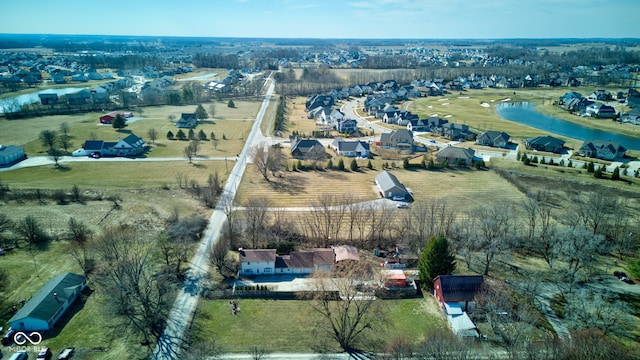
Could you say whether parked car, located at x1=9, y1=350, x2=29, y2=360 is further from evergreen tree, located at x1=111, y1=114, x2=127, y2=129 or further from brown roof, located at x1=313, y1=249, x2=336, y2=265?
evergreen tree, located at x1=111, y1=114, x2=127, y2=129

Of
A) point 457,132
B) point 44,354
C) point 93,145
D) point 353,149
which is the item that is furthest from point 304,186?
point 457,132

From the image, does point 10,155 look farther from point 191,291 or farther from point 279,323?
point 279,323

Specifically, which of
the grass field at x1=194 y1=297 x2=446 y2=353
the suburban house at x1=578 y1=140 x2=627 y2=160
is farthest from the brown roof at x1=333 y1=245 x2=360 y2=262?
the suburban house at x1=578 y1=140 x2=627 y2=160

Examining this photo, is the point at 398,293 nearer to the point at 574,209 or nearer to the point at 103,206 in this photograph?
the point at 574,209

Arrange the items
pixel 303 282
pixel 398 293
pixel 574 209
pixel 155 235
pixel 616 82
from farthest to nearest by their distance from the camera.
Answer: pixel 616 82, pixel 574 209, pixel 155 235, pixel 303 282, pixel 398 293

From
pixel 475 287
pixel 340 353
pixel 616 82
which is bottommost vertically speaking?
pixel 340 353

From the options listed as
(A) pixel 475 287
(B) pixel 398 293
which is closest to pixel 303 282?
(B) pixel 398 293

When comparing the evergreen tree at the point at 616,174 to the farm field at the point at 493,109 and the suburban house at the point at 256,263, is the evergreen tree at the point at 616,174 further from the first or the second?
the suburban house at the point at 256,263
